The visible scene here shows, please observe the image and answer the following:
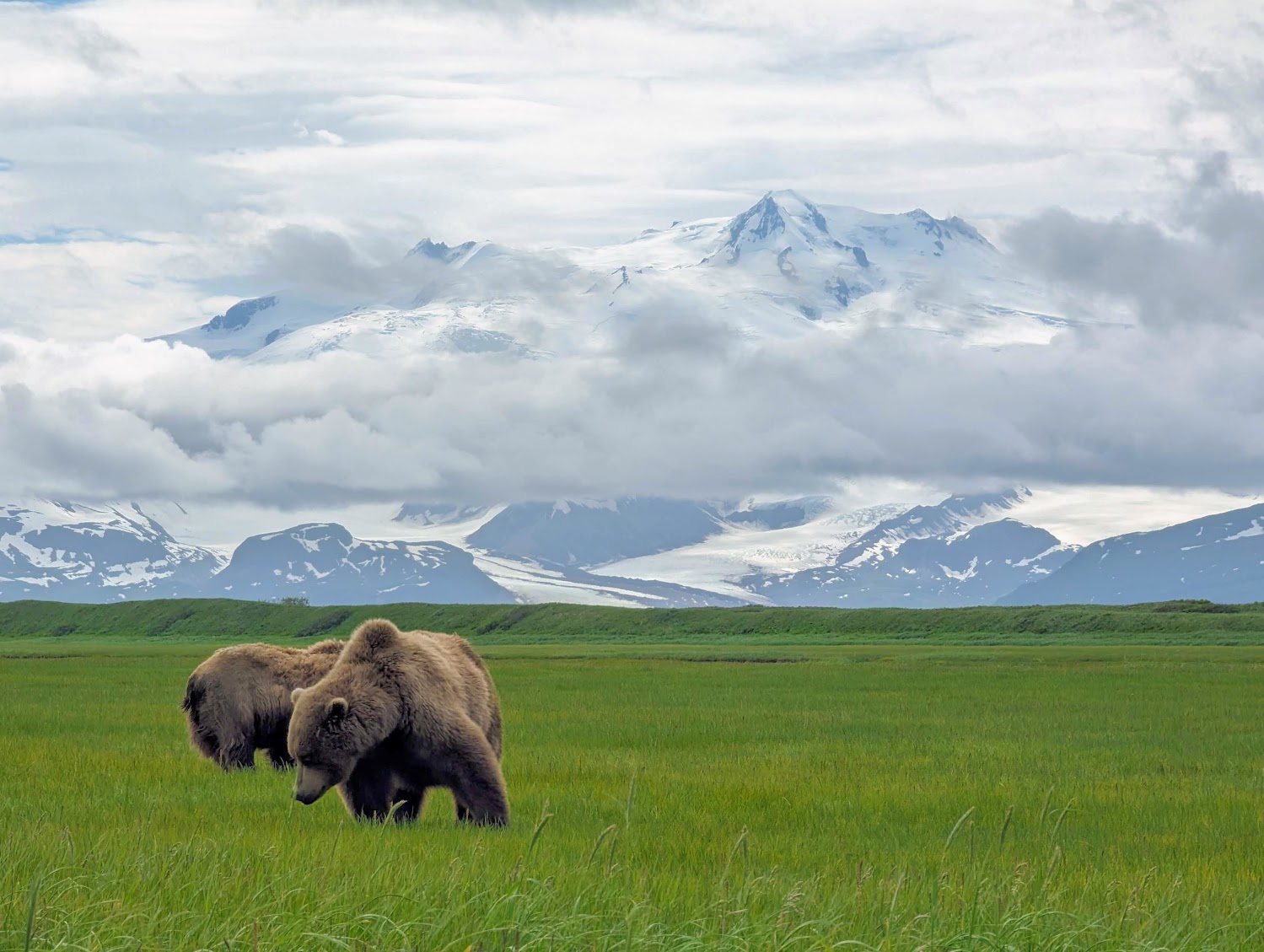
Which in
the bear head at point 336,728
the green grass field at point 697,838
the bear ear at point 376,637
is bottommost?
the green grass field at point 697,838

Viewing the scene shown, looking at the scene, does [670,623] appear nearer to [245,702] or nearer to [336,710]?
[245,702]

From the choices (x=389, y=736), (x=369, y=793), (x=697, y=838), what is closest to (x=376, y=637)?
(x=389, y=736)

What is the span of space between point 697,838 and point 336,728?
3.47 m

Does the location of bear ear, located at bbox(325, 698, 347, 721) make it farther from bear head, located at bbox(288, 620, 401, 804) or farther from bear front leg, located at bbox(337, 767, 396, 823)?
bear front leg, located at bbox(337, 767, 396, 823)

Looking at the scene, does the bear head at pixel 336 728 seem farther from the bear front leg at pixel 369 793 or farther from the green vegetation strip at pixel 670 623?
the green vegetation strip at pixel 670 623

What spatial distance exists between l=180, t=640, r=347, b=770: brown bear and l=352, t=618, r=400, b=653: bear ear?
6703 millimetres

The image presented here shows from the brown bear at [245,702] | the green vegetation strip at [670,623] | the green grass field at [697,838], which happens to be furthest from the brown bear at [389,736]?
the green vegetation strip at [670,623]

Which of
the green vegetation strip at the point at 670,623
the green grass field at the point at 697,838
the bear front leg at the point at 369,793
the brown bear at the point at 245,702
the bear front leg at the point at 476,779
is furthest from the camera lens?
the green vegetation strip at the point at 670,623

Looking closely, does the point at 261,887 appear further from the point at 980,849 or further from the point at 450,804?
the point at 450,804

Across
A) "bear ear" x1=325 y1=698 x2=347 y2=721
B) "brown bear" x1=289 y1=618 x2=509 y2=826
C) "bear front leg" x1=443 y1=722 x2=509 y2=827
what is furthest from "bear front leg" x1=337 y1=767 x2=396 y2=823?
"bear ear" x1=325 y1=698 x2=347 y2=721

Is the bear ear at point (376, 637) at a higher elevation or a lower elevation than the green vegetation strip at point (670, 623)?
higher

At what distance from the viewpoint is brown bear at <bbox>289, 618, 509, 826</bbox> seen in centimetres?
1273

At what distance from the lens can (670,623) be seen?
138m

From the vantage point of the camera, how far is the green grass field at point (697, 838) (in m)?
7.64
